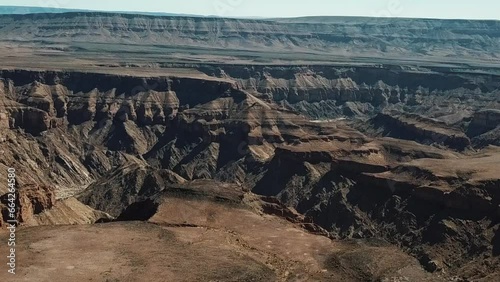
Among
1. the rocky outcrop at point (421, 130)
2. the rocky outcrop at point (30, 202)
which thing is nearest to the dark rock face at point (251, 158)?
the rocky outcrop at point (30, 202)

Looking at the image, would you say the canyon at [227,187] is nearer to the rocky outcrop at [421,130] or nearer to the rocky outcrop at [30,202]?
the rocky outcrop at [30,202]

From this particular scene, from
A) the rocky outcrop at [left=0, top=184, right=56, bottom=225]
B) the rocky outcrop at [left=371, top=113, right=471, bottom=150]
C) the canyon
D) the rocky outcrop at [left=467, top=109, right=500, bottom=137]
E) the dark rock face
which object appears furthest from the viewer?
the rocky outcrop at [left=467, top=109, right=500, bottom=137]

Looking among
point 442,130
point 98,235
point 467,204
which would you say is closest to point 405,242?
point 467,204

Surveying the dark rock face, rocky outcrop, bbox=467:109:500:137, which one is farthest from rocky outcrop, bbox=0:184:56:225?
rocky outcrop, bbox=467:109:500:137

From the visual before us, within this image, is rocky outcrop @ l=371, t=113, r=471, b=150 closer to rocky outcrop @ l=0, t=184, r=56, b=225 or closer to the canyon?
the canyon

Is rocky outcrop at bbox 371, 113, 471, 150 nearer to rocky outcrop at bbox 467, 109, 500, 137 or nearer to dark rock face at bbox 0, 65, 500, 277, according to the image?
dark rock face at bbox 0, 65, 500, 277

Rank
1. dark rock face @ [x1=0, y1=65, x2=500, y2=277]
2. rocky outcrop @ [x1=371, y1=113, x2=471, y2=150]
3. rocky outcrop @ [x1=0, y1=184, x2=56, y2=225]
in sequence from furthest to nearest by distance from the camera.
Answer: rocky outcrop @ [x1=371, y1=113, x2=471, y2=150], dark rock face @ [x1=0, y1=65, x2=500, y2=277], rocky outcrop @ [x1=0, y1=184, x2=56, y2=225]

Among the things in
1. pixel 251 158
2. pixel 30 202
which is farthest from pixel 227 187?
pixel 251 158

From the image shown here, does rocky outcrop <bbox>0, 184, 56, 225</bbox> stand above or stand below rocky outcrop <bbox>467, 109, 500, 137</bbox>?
below

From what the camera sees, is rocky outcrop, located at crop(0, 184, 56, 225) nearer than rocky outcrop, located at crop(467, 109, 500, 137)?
Yes

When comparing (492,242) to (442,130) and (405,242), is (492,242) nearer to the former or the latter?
(405,242)

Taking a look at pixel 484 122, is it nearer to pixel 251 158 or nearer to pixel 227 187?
pixel 251 158
